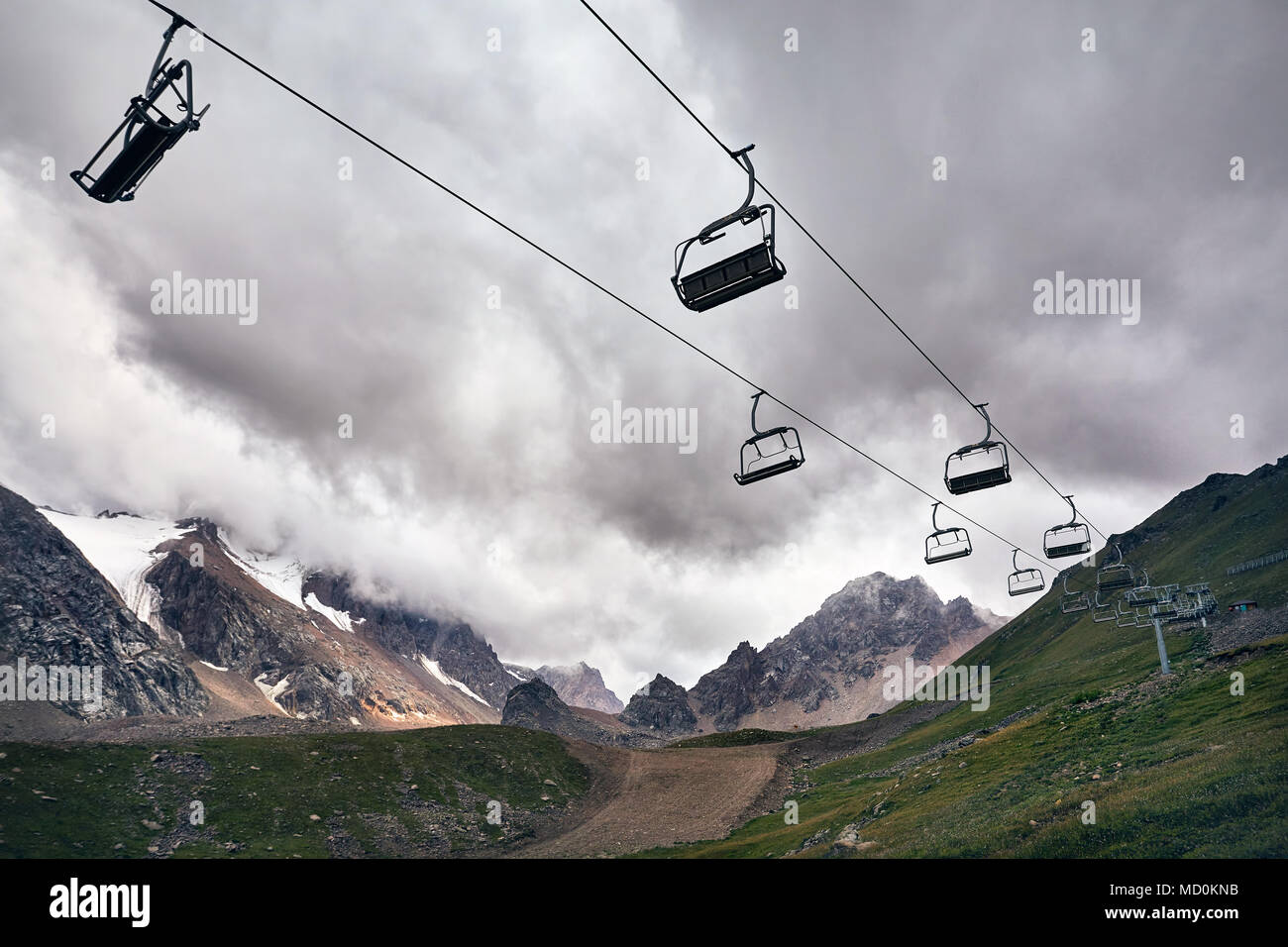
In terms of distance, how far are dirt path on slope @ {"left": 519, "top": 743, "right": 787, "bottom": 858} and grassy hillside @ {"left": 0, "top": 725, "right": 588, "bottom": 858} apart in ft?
20.5

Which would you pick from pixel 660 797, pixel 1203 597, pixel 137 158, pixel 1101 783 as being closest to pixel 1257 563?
pixel 1203 597

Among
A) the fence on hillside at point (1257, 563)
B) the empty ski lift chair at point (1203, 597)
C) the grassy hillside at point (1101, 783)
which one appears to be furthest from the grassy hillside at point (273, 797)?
the fence on hillside at point (1257, 563)

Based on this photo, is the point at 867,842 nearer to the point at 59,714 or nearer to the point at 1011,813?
the point at 1011,813

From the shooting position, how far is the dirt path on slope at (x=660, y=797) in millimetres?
71438

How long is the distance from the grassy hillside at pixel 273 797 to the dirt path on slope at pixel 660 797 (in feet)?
20.5

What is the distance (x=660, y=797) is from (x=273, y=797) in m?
48.1

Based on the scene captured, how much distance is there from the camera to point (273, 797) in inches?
2776

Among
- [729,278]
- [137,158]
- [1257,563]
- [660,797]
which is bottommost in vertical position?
[660,797]

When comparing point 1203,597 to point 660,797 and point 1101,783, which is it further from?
point 1101,783

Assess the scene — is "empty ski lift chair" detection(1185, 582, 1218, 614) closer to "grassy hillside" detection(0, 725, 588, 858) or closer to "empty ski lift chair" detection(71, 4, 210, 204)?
"grassy hillside" detection(0, 725, 588, 858)

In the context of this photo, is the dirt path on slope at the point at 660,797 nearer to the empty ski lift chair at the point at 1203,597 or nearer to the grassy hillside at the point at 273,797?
the grassy hillside at the point at 273,797
